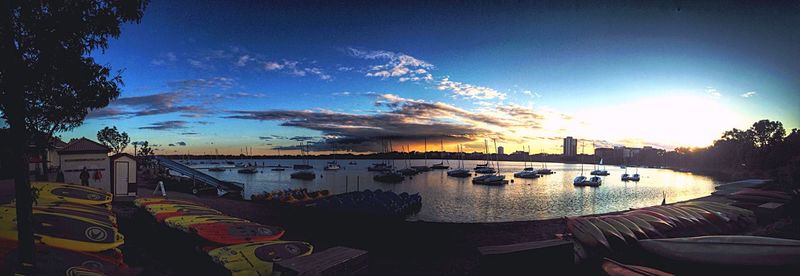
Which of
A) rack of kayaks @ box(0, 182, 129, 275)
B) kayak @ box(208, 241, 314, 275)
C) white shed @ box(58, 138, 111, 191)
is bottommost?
kayak @ box(208, 241, 314, 275)

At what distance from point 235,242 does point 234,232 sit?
61 centimetres

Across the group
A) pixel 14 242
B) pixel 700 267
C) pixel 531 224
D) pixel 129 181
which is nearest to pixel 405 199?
pixel 531 224

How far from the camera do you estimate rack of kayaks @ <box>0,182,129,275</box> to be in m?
5.57

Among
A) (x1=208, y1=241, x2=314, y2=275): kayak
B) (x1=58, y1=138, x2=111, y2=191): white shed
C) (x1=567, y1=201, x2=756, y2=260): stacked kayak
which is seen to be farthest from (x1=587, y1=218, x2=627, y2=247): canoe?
(x1=58, y1=138, x2=111, y2=191): white shed

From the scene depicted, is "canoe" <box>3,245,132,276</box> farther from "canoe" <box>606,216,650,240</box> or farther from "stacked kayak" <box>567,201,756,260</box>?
"canoe" <box>606,216,650,240</box>

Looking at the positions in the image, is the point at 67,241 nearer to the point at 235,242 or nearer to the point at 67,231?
the point at 67,231

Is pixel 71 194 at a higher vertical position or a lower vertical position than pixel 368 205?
higher

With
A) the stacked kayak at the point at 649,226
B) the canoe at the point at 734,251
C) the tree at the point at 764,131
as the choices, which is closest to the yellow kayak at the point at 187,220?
the stacked kayak at the point at 649,226

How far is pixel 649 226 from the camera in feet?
Answer: 42.7

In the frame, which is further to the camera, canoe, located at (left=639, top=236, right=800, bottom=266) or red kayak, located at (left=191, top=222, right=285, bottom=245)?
red kayak, located at (left=191, top=222, right=285, bottom=245)

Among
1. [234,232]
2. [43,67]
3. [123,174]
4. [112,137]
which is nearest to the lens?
[43,67]

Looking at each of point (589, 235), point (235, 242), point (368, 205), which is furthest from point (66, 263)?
point (368, 205)

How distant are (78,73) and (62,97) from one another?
475mm

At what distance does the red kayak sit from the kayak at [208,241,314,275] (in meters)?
0.61
